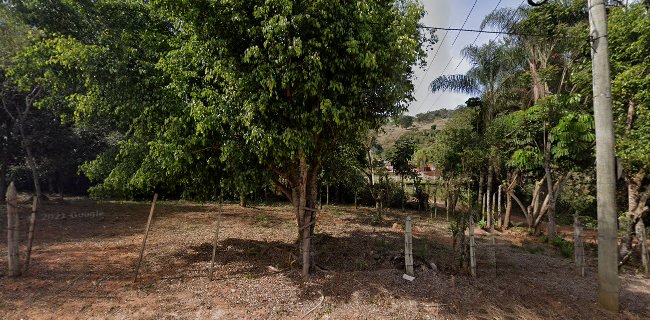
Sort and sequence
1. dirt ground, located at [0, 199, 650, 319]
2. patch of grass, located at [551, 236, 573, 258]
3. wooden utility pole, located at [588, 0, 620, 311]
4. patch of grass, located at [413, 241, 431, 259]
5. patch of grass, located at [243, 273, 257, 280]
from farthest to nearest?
1. patch of grass, located at [551, 236, 573, 258]
2. patch of grass, located at [413, 241, 431, 259]
3. patch of grass, located at [243, 273, 257, 280]
4. wooden utility pole, located at [588, 0, 620, 311]
5. dirt ground, located at [0, 199, 650, 319]

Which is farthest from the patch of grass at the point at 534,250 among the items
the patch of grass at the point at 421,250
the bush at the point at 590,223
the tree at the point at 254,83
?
the tree at the point at 254,83

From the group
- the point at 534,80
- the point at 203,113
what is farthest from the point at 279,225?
the point at 534,80

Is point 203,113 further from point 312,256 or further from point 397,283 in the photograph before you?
point 397,283

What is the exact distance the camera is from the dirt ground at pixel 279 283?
499 centimetres

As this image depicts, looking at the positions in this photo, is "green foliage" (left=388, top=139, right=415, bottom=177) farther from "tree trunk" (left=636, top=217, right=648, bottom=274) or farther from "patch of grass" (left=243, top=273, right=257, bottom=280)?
"patch of grass" (left=243, top=273, right=257, bottom=280)

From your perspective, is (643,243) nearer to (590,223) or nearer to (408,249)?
(408,249)

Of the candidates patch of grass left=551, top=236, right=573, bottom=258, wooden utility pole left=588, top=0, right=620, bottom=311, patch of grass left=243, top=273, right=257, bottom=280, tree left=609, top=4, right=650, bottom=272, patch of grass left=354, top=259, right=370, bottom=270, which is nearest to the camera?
wooden utility pole left=588, top=0, right=620, bottom=311

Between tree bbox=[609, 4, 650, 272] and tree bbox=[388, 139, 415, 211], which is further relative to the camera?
tree bbox=[388, 139, 415, 211]

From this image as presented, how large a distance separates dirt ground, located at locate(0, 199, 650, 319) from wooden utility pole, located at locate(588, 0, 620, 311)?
1.61 feet

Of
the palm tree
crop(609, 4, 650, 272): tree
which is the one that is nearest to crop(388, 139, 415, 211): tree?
the palm tree

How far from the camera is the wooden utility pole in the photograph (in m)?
5.21

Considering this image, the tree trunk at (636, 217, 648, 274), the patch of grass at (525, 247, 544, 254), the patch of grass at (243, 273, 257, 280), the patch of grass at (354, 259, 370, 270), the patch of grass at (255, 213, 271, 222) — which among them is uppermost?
the tree trunk at (636, 217, 648, 274)

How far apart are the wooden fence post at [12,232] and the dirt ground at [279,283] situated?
324 millimetres

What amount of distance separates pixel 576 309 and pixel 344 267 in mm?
4329
